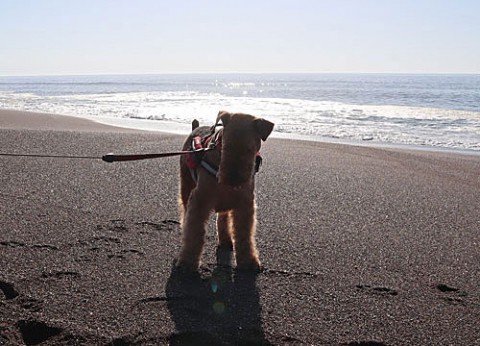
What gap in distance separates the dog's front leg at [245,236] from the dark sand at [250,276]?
0.15 meters

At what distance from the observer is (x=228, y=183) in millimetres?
3453

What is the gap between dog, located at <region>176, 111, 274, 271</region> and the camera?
3.46 metres

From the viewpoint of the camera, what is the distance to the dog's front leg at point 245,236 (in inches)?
150

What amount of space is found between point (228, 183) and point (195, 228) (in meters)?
0.57

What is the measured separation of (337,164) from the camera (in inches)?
316

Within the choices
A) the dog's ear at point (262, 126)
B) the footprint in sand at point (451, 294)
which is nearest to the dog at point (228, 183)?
the dog's ear at point (262, 126)

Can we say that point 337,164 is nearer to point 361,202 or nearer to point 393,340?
point 361,202

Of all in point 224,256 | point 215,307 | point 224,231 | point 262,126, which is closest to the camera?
point 215,307

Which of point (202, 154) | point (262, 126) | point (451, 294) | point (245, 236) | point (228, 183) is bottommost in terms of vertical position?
point (451, 294)

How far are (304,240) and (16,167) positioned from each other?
4.19 m

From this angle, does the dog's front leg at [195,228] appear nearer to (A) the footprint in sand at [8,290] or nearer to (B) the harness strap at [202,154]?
(B) the harness strap at [202,154]

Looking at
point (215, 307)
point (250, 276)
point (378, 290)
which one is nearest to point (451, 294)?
point (378, 290)

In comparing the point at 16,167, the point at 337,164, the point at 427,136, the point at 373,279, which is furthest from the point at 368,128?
the point at 373,279

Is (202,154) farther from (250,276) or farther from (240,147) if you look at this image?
(250,276)
